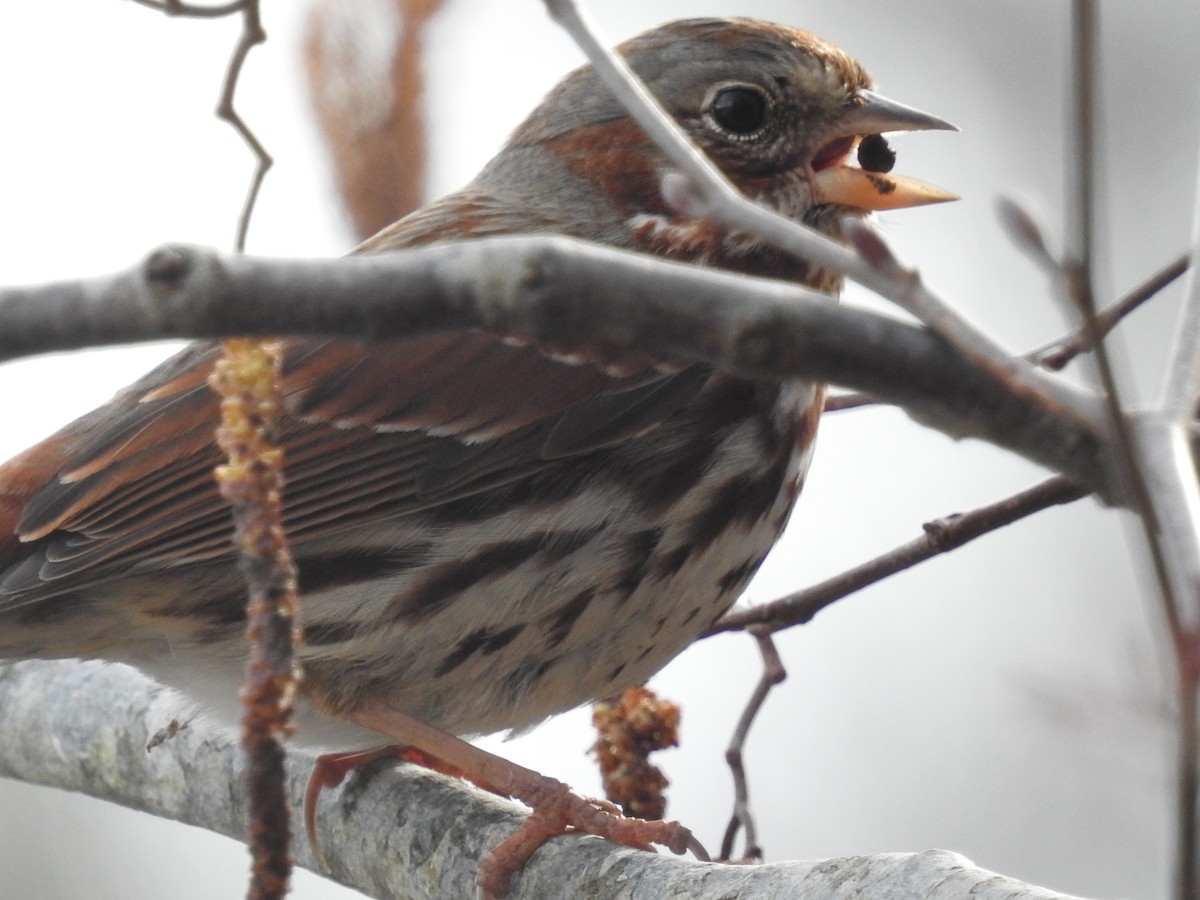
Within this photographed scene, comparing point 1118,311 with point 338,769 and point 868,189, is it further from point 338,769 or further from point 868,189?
point 338,769

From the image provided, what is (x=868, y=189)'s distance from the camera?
139 inches

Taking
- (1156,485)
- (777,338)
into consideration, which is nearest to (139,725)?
(777,338)

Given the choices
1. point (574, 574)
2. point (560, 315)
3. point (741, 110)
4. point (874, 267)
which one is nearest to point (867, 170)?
point (741, 110)

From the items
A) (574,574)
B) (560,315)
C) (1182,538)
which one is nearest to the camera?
(1182,538)

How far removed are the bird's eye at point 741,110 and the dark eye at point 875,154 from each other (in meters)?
0.27

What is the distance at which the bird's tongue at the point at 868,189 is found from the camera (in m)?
3.50

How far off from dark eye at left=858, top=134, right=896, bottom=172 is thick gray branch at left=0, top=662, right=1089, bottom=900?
1686mm

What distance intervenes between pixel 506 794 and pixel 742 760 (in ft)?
1.63

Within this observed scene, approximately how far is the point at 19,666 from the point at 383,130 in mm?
1728

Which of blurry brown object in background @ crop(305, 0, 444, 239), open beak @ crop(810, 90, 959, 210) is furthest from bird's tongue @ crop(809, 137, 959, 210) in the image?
blurry brown object in background @ crop(305, 0, 444, 239)

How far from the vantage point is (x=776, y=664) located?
3.38m

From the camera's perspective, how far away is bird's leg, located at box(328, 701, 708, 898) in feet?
9.68

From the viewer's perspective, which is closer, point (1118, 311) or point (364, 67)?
point (1118, 311)

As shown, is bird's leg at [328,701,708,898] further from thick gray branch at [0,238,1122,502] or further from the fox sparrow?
thick gray branch at [0,238,1122,502]
